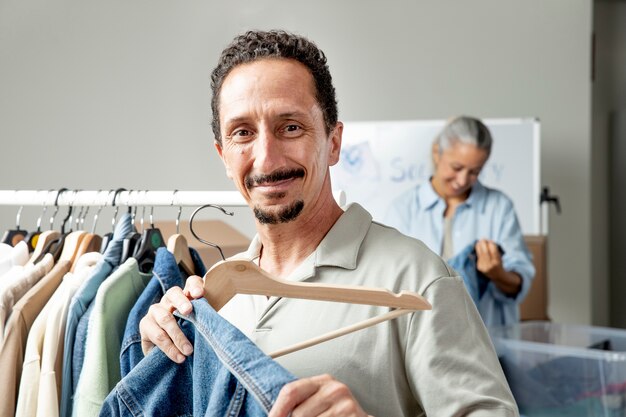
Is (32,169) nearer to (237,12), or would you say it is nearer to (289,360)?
(237,12)

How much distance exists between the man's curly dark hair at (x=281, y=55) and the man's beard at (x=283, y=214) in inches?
5.0

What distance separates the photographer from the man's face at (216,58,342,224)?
1.00m

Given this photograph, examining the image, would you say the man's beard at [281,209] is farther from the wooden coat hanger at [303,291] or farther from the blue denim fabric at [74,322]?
the blue denim fabric at [74,322]

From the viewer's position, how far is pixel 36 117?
3.92 metres

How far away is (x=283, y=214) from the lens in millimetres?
1023

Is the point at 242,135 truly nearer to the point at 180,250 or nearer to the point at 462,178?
the point at 180,250

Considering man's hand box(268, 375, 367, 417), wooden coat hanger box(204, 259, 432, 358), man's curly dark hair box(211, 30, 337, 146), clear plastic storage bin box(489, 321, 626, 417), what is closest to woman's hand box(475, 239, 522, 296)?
clear plastic storage bin box(489, 321, 626, 417)

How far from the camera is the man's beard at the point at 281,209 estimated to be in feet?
3.29

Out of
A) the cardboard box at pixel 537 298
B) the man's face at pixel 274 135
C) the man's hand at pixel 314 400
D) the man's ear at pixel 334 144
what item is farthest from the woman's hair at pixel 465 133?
the man's hand at pixel 314 400

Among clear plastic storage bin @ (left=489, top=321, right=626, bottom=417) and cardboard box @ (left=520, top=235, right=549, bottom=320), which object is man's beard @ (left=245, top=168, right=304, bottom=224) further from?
cardboard box @ (left=520, top=235, right=549, bottom=320)

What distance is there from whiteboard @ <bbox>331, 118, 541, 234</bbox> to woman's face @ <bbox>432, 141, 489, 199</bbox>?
42 cm

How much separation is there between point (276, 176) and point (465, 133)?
2260 mm

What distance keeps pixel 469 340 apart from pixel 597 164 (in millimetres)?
3654

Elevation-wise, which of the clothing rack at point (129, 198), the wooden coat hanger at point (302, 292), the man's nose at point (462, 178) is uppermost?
the man's nose at point (462, 178)
